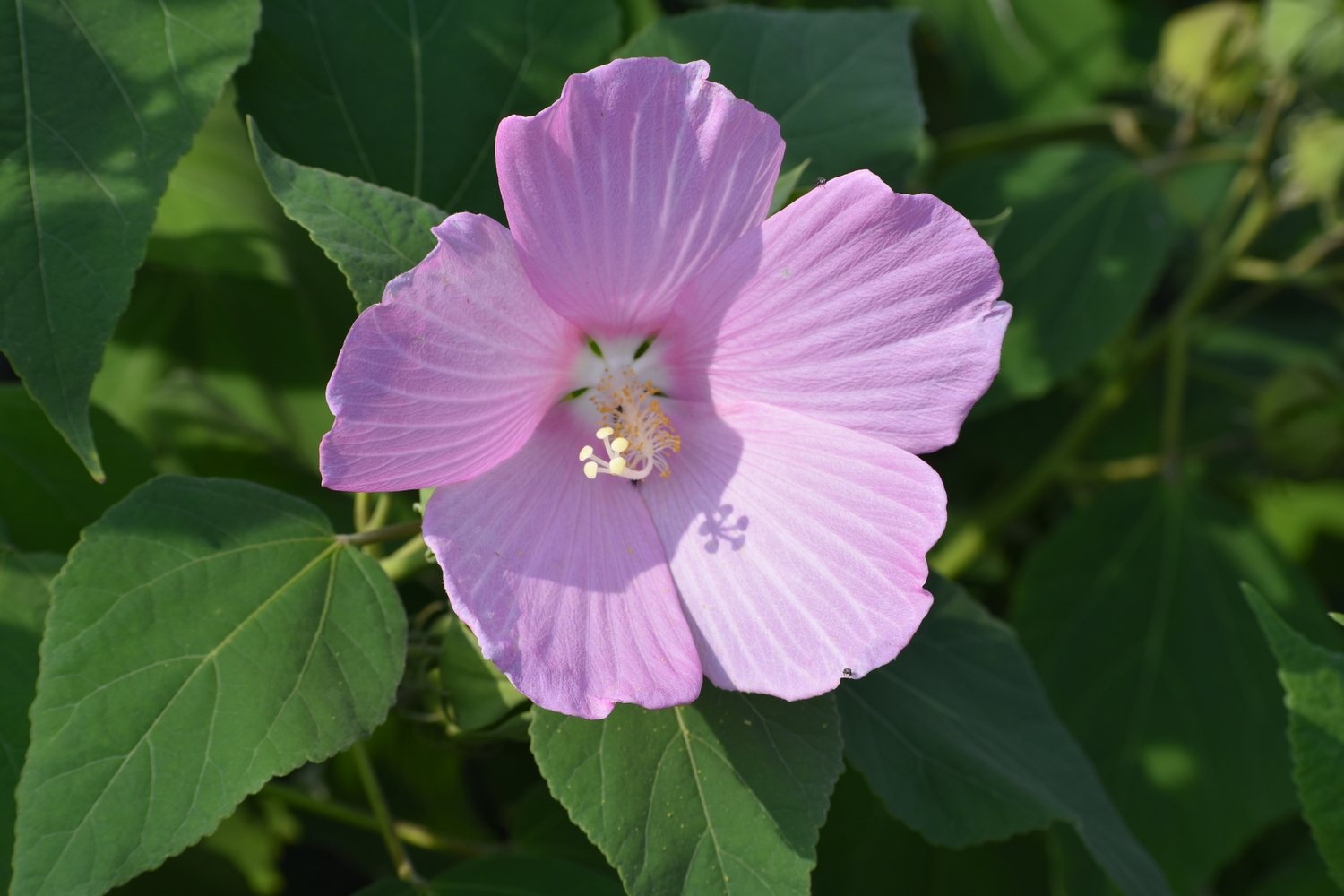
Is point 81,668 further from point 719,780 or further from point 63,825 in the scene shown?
point 719,780

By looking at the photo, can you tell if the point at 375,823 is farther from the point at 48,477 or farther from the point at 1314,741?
the point at 1314,741

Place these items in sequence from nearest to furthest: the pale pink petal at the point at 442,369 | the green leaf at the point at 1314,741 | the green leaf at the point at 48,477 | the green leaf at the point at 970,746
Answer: the pale pink petal at the point at 442,369
the green leaf at the point at 1314,741
the green leaf at the point at 970,746
the green leaf at the point at 48,477

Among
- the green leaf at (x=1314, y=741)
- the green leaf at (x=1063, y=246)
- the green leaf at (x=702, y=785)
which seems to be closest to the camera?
→ the green leaf at (x=702, y=785)

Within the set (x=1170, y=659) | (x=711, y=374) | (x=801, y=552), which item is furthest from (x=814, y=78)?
(x=1170, y=659)

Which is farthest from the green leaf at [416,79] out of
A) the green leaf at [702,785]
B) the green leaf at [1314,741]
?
the green leaf at [1314,741]

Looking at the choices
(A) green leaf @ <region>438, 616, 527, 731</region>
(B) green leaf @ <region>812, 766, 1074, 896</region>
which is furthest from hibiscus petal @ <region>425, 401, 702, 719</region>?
(B) green leaf @ <region>812, 766, 1074, 896</region>

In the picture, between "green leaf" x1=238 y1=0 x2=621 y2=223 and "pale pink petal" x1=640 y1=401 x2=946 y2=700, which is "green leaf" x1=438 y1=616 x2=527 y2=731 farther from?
→ "green leaf" x1=238 y1=0 x2=621 y2=223

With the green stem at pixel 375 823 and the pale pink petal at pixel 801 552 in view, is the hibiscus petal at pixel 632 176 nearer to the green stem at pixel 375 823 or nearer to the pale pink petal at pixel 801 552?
the pale pink petal at pixel 801 552
